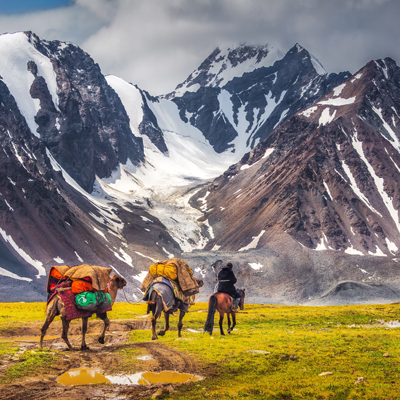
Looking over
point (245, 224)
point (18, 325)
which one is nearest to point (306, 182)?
point (245, 224)

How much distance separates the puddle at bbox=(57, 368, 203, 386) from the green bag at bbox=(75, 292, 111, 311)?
16.5 ft

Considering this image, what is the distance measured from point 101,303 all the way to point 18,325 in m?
15.1

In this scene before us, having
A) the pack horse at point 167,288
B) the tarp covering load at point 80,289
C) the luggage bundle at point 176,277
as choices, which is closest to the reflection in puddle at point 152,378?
the tarp covering load at point 80,289

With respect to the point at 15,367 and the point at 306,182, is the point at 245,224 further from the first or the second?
the point at 15,367

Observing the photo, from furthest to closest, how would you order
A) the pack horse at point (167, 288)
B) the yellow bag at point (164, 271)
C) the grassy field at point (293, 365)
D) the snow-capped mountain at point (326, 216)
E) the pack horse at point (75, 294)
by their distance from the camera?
the snow-capped mountain at point (326, 216) < the yellow bag at point (164, 271) < the pack horse at point (167, 288) < the pack horse at point (75, 294) < the grassy field at point (293, 365)

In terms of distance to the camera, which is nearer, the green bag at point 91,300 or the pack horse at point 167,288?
the green bag at point 91,300

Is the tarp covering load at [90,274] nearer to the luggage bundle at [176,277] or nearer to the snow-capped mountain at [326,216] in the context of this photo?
the luggage bundle at [176,277]

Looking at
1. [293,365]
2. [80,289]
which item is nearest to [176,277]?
[80,289]

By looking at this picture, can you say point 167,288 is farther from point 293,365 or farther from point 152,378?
point 293,365

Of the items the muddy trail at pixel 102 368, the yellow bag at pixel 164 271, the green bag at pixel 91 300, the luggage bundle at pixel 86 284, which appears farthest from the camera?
the yellow bag at pixel 164 271

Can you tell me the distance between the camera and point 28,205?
134m

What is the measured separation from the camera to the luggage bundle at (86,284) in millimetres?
23859

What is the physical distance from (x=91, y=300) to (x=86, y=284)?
0.88 metres

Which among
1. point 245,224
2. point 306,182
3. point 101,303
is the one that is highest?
point 306,182
